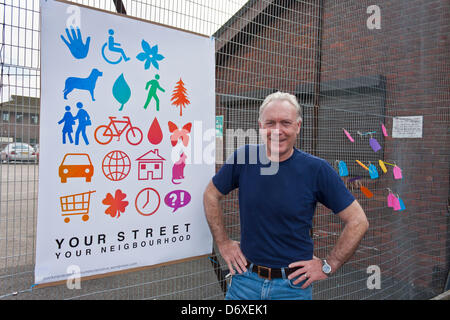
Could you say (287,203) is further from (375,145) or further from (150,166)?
(375,145)

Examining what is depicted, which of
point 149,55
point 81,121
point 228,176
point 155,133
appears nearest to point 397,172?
point 228,176

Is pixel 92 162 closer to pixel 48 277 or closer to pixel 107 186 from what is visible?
pixel 107 186

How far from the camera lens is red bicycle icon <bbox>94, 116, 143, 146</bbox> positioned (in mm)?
1797

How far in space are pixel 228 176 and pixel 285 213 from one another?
0.40 meters

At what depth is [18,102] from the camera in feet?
5.31

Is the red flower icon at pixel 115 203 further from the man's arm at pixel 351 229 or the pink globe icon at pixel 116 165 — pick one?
the man's arm at pixel 351 229

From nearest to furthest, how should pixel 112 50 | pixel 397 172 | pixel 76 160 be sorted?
pixel 76 160, pixel 112 50, pixel 397 172

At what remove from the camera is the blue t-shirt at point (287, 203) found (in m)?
1.78

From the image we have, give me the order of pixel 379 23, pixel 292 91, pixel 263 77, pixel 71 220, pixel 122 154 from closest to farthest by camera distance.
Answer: pixel 71 220
pixel 122 154
pixel 263 77
pixel 292 91
pixel 379 23

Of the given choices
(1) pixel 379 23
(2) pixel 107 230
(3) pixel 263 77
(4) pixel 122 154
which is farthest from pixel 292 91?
(2) pixel 107 230

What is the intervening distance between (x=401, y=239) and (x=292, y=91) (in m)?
2.14

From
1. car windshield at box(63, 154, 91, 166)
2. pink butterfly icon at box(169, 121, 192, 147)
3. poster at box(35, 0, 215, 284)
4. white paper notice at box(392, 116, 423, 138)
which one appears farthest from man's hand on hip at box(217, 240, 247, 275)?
white paper notice at box(392, 116, 423, 138)

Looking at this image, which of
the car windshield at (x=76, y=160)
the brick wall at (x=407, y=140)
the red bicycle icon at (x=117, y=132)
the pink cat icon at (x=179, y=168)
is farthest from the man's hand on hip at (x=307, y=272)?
the brick wall at (x=407, y=140)

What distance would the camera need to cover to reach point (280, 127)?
1827 mm
